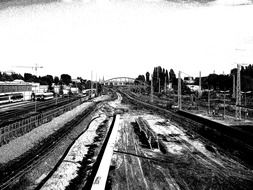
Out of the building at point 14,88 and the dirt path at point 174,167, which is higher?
the building at point 14,88

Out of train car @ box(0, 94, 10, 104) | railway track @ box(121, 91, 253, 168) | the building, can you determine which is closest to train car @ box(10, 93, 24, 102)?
the building

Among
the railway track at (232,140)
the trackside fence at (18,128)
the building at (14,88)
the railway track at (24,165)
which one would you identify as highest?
the building at (14,88)

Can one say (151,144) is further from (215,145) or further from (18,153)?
(18,153)

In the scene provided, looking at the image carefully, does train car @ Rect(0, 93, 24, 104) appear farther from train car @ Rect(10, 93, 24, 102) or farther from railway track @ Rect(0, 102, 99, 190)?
railway track @ Rect(0, 102, 99, 190)

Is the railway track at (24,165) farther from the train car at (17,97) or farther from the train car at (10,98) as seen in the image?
the train car at (17,97)

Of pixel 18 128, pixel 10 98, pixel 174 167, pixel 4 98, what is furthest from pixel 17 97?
pixel 174 167

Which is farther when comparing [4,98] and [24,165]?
[4,98]

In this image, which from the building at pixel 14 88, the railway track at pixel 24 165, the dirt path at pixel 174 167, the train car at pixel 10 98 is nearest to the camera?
the dirt path at pixel 174 167

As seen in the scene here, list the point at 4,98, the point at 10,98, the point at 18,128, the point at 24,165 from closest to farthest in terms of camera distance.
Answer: the point at 24,165, the point at 18,128, the point at 4,98, the point at 10,98

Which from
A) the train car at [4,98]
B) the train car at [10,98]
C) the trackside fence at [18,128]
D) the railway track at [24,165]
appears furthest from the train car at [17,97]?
the railway track at [24,165]

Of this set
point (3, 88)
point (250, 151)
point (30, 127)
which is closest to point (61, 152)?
point (30, 127)

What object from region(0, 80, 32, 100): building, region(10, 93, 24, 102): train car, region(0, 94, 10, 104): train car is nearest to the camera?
region(0, 94, 10, 104): train car

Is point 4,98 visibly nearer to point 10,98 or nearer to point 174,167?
point 10,98

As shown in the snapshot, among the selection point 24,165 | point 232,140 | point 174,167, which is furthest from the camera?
point 232,140
